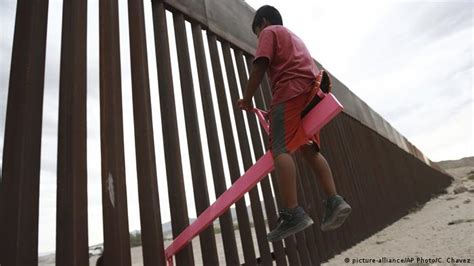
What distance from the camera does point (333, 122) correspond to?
482cm

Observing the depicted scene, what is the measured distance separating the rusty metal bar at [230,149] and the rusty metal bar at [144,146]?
2.54ft

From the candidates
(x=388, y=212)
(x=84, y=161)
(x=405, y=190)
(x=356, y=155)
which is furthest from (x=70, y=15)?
(x=405, y=190)

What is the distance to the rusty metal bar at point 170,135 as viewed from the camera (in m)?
1.93

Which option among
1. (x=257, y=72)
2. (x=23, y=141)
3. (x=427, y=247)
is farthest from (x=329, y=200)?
(x=427, y=247)

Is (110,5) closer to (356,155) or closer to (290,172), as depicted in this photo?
(290,172)

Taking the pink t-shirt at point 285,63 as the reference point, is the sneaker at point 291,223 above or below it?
below

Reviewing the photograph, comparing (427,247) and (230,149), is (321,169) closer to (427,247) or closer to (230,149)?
(230,149)

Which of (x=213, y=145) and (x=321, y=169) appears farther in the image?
(x=213, y=145)

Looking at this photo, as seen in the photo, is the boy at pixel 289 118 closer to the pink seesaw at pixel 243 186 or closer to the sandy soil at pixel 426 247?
the pink seesaw at pixel 243 186

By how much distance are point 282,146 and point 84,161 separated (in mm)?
894

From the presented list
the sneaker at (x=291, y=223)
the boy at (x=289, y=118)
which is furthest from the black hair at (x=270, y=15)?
the sneaker at (x=291, y=223)

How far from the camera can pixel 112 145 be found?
165 cm

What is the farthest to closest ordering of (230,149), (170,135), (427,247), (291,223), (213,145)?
(427,247) → (230,149) → (213,145) → (170,135) → (291,223)

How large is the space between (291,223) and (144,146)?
839 millimetres
